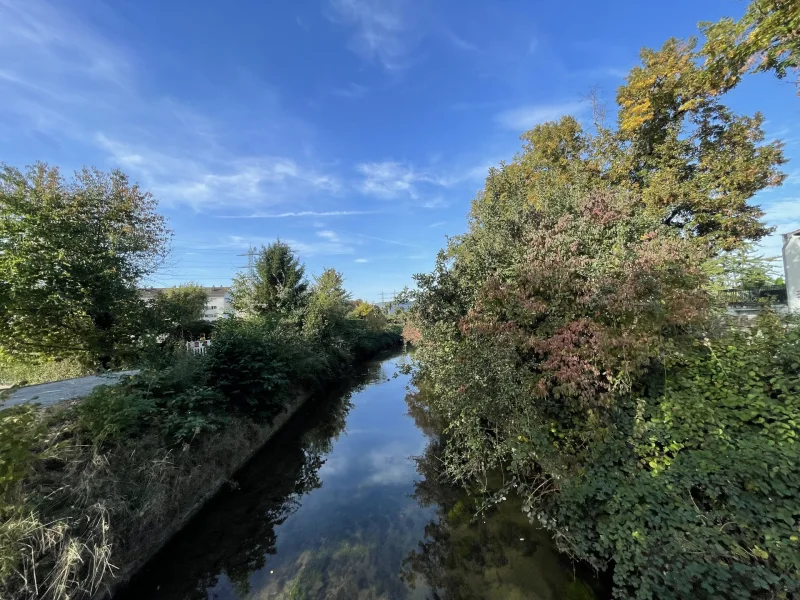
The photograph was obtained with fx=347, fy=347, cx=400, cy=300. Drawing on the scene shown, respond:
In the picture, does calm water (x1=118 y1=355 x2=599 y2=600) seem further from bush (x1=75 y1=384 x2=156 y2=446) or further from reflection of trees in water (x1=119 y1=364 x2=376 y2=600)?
bush (x1=75 y1=384 x2=156 y2=446)

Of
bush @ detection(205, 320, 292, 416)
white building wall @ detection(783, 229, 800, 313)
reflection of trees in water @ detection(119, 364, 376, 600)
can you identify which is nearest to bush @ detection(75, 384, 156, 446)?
reflection of trees in water @ detection(119, 364, 376, 600)

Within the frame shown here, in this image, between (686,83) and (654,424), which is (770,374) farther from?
(686,83)

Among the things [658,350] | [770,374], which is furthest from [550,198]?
[770,374]

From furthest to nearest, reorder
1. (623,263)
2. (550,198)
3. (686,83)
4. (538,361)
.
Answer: (686,83)
(550,198)
(538,361)
(623,263)

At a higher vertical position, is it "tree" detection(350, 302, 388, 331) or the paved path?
"tree" detection(350, 302, 388, 331)

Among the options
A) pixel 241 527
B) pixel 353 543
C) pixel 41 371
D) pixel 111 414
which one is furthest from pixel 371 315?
pixel 111 414

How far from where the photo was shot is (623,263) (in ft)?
16.7

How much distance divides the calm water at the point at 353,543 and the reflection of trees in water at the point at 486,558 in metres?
0.02

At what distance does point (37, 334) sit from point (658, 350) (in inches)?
564

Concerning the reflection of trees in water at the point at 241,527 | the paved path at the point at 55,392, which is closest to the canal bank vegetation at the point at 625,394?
the reflection of trees in water at the point at 241,527

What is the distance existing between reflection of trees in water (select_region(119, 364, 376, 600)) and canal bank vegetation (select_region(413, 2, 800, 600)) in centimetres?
362

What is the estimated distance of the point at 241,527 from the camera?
6.13 m

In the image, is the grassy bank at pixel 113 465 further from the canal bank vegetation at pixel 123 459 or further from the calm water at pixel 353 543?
the calm water at pixel 353 543

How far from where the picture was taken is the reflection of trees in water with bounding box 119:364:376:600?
479 centimetres
